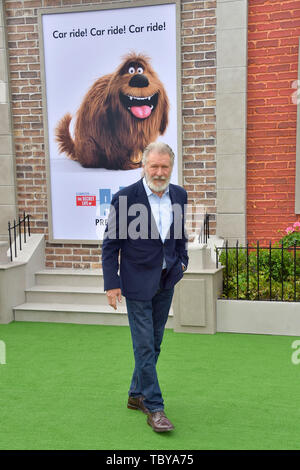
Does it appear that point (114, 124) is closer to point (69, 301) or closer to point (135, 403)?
point (69, 301)

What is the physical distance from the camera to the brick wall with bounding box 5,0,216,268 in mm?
7215

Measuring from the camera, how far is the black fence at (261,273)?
20.3 feet

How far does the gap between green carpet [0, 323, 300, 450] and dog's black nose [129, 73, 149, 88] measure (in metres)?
3.66

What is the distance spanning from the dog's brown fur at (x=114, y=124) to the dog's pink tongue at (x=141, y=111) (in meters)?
0.05

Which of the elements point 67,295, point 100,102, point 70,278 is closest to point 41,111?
point 100,102

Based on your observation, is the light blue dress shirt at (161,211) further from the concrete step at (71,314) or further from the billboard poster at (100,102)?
the billboard poster at (100,102)

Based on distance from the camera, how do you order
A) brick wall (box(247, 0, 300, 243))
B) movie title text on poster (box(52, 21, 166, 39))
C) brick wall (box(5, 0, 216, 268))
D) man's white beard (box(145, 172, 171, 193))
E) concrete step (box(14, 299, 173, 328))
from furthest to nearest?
movie title text on poster (box(52, 21, 166, 39))
brick wall (box(5, 0, 216, 268))
brick wall (box(247, 0, 300, 243))
concrete step (box(14, 299, 173, 328))
man's white beard (box(145, 172, 171, 193))

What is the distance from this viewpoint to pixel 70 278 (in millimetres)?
7539

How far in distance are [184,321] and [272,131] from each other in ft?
10.1

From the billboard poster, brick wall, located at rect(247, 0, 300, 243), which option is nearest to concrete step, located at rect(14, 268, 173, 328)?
the billboard poster

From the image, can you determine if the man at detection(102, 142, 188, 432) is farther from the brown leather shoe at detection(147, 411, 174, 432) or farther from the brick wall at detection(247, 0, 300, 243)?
the brick wall at detection(247, 0, 300, 243)

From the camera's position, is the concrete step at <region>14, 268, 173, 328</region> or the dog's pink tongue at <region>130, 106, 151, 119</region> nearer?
the concrete step at <region>14, 268, 173, 328</region>
